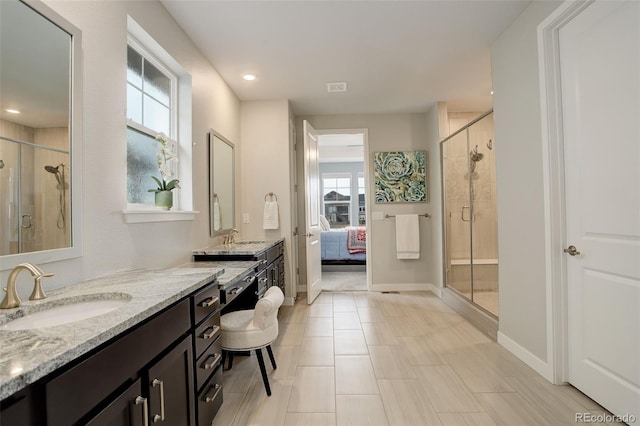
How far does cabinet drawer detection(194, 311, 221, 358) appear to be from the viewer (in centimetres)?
144

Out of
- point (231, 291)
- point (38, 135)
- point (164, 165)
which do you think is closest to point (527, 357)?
point (231, 291)

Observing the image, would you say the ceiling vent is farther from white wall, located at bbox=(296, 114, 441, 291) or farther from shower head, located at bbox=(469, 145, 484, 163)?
shower head, located at bbox=(469, 145, 484, 163)

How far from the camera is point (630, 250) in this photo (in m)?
1.56

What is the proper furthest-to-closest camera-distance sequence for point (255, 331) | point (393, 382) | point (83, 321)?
point (393, 382)
point (255, 331)
point (83, 321)

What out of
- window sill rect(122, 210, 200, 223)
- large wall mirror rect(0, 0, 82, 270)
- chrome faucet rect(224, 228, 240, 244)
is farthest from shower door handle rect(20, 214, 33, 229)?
chrome faucet rect(224, 228, 240, 244)

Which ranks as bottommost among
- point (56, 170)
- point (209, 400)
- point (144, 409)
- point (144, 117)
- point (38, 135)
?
point (209, 400)

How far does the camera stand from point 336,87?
11.5ft

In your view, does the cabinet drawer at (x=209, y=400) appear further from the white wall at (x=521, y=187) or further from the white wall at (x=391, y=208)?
the white wall at (x=391, y=208)

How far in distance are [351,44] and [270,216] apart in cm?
199

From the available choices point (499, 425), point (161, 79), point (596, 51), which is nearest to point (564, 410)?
point (499, 425)

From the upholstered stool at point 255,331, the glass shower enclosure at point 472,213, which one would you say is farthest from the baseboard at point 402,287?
the upholstered stool at point 255,331

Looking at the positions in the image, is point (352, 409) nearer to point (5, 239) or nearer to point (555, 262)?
point (555, 262)

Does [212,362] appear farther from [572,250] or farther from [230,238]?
[572,250]

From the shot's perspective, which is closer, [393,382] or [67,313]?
[67,313]
